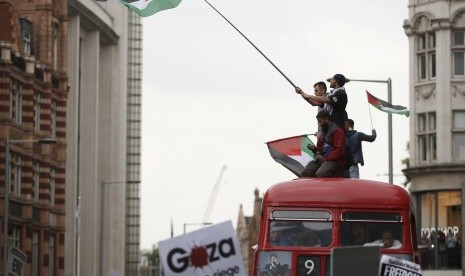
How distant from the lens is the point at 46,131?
86188 millimetres

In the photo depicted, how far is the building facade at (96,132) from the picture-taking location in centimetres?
10294

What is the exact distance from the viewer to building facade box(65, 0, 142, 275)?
10294cm

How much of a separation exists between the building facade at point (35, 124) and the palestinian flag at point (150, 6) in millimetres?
42991

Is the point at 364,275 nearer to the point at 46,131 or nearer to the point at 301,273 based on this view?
the point at 301,273

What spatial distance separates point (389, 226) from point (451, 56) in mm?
45986

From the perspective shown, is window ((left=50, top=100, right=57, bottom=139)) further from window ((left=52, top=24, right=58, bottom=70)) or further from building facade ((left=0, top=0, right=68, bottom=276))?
window ((left=52, top=24, right=58, bottom=70))

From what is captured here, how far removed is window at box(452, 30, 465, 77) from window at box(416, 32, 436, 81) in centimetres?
98

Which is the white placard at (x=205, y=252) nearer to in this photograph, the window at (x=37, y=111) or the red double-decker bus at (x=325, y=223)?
the red double-decker bus at (x=325, y=223)

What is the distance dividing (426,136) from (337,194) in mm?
46302

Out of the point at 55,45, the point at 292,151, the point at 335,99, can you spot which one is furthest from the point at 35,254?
the point at 335,99

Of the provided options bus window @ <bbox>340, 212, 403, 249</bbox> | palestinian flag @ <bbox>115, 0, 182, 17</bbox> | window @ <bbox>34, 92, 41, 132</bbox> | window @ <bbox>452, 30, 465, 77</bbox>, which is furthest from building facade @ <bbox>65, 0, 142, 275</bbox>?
bus window @ <bbox>340, 212, 403, 249</bbox>

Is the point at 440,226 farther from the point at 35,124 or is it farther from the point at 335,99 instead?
the point at 335,99

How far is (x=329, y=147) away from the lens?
27.2 metres

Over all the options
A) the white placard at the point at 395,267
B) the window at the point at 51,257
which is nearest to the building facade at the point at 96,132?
the window at the point at 51,257
